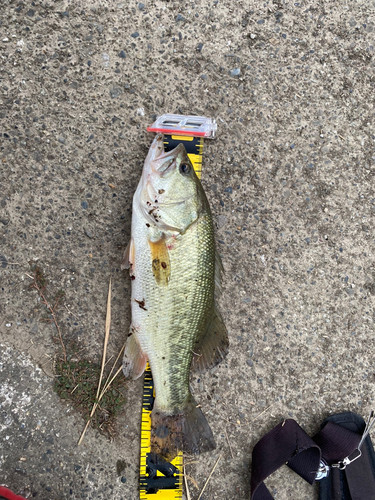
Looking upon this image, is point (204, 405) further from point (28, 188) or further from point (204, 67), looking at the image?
point (204, 67)

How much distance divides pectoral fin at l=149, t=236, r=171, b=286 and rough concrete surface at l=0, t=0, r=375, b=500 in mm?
455

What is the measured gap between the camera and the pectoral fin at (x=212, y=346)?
241cm

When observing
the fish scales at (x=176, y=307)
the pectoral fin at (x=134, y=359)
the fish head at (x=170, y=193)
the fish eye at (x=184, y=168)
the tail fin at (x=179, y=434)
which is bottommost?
the tail fin at (x=179, y=434)

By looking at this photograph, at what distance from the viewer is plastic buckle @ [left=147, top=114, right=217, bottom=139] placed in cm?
249

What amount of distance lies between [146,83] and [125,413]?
255 centimetres

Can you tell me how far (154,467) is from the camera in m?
2.51

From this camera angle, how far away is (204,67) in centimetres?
262

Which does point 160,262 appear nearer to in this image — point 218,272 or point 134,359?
point 218,272

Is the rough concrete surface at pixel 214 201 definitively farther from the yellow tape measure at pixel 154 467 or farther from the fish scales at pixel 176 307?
the fish scales at pixel 176 307

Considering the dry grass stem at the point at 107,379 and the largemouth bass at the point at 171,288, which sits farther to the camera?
the dry grass stem at the point at 107,379

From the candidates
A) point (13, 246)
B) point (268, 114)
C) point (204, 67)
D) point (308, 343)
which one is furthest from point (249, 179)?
point (13, 246)

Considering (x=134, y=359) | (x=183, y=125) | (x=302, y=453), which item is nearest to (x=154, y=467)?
(x=134, y=359)

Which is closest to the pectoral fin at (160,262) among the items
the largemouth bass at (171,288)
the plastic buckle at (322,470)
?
the largemouth bass at (171,288)

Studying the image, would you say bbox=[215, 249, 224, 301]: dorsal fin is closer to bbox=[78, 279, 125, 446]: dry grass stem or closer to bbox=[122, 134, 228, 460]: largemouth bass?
bbox=[122, 134, 228, 460]: largemouth bass
